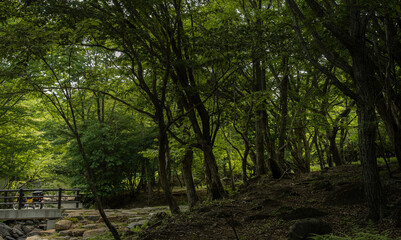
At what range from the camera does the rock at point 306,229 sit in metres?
3.98

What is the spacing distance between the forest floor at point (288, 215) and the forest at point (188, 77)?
44 cm

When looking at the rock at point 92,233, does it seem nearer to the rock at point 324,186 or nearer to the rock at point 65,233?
the rock at point 65,233

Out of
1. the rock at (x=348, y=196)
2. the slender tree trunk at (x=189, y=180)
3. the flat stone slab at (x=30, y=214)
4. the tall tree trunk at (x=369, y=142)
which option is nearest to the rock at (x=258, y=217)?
the rock at (x=348, y=196)

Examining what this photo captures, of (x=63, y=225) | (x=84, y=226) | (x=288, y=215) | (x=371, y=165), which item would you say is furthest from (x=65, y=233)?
(x=371, y=165)

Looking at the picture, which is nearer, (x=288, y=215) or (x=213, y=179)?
(x=288, y=215)

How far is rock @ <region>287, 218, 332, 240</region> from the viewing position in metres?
3.98

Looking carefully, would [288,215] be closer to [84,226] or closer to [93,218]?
[84,226]

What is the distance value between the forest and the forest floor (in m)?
0.44

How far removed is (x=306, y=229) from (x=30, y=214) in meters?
14.8

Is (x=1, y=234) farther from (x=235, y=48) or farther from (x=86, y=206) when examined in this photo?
(x=235, y=48)

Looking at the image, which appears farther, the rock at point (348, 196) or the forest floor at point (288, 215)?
the rock at point (348, 196)

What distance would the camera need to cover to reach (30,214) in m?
14.0

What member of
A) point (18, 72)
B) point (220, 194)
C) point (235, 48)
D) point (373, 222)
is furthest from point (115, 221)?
point (373, 222)

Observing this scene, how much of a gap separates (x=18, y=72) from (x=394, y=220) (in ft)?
23.7
